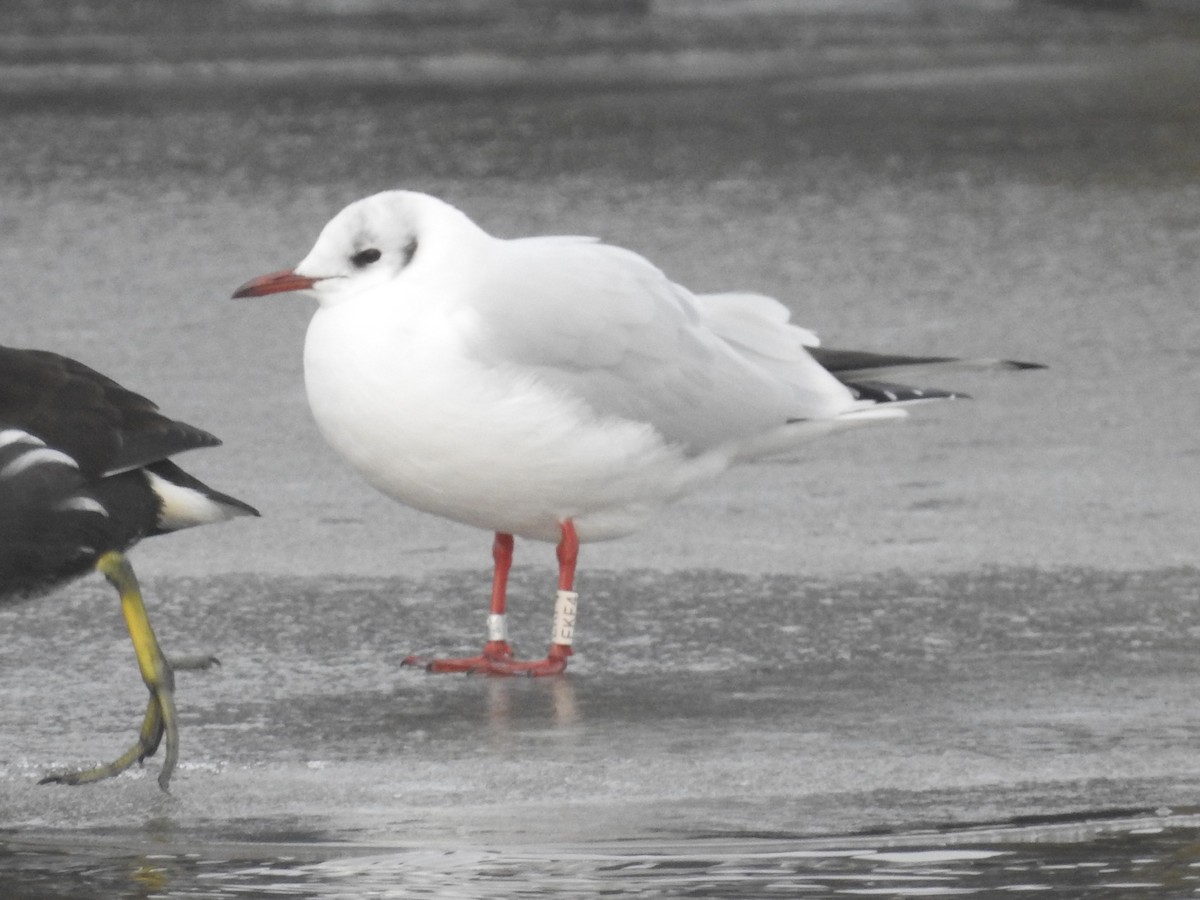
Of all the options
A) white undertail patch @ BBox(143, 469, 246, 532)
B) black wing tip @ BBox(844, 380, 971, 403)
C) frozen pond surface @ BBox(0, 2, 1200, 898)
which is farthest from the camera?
black wing tip @ BBox(844, 380, 971, 403)

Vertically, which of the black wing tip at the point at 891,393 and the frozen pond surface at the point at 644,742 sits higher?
the black wing tip at the point at 891,393

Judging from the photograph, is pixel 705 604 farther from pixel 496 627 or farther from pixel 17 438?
pixel 17 438

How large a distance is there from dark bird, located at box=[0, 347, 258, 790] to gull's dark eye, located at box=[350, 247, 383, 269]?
2.30ft

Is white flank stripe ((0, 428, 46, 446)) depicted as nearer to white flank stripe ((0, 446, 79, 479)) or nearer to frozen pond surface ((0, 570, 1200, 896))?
white flank stripe ((0, 446, 79, 479))

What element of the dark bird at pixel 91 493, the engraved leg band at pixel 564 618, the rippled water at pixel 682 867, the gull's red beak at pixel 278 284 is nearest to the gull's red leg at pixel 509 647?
the engraved leg band at pixel 564 618

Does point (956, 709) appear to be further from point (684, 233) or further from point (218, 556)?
point (684, 233)

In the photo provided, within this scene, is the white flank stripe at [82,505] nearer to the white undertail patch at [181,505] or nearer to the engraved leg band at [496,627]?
the white undertail patch at [181,505]

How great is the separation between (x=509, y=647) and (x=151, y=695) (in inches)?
41.7

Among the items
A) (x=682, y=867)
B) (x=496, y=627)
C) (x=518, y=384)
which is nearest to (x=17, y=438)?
(x=518, y=384)

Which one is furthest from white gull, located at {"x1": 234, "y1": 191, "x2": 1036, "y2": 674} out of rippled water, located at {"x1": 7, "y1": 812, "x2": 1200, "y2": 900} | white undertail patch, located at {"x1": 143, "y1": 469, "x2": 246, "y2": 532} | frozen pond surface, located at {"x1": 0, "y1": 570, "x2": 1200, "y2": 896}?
rippled water, located at {"x1": 7, "y1": 812, "x2": 1200, "y2": 900}

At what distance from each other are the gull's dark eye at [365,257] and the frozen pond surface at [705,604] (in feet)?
2.71

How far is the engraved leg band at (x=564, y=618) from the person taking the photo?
536 cm

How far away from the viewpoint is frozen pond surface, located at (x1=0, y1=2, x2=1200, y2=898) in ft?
13.8

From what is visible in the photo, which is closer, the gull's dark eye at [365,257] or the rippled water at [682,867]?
the rippled water at [682,867]
